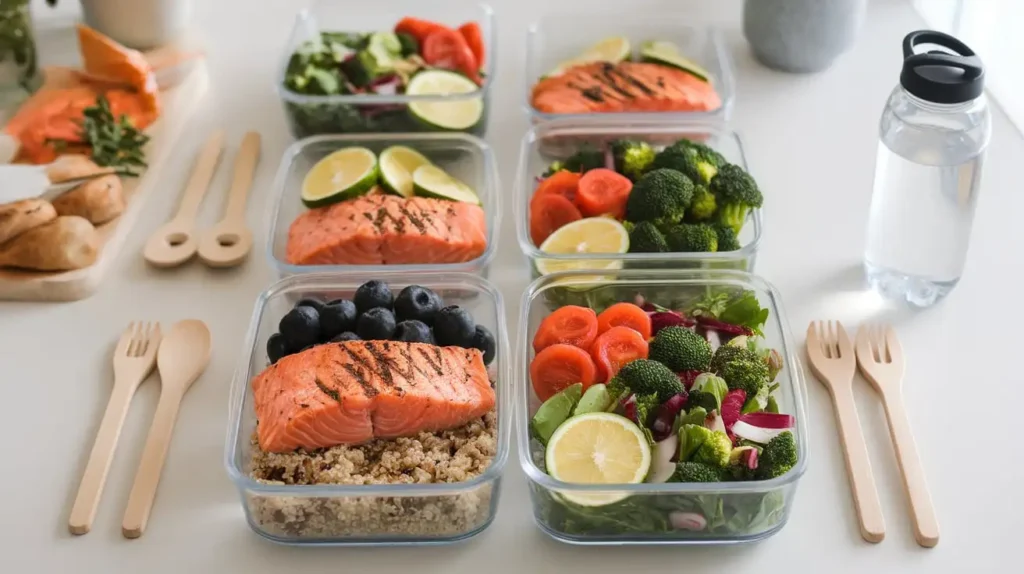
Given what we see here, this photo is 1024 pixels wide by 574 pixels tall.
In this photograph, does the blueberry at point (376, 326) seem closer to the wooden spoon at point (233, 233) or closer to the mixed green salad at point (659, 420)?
the mixed green salad at point (659, 420)

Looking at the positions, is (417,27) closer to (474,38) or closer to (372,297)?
(474,38)

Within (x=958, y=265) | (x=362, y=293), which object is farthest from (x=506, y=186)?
(x=958, y=265)

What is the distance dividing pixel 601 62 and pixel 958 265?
0.80m

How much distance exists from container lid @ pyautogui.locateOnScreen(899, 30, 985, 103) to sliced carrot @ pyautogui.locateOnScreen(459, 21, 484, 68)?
2.95ft

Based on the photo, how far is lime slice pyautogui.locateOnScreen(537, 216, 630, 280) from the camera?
166 centimetres

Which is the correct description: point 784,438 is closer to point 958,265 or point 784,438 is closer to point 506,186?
point 958,265

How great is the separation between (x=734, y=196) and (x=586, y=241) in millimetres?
244

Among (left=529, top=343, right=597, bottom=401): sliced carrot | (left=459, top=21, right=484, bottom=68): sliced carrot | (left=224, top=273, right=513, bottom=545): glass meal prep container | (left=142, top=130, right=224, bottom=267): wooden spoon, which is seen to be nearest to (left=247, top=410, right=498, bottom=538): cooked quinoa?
(left=224, top=273, right=513, bottom=545): glass meal prep container

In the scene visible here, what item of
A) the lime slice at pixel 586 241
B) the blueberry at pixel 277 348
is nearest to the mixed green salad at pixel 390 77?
the lime slice at pixel 586 241

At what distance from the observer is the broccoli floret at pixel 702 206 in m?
1.72

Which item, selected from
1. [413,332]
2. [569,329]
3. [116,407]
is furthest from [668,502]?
[116,407]

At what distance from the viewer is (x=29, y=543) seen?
4.49ft

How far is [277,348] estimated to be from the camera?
151 cm

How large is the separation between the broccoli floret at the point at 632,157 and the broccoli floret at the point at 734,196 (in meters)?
0.14
